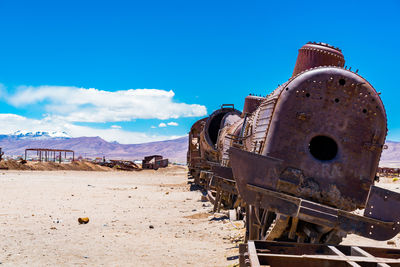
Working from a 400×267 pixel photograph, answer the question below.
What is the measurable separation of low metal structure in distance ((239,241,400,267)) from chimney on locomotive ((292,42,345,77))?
4222mm

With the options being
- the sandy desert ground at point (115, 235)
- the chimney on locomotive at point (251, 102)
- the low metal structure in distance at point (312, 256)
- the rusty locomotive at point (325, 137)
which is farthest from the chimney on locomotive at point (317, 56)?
the chimney on locomotive at point (251, 102)

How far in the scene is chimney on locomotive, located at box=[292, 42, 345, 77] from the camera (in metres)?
7.68

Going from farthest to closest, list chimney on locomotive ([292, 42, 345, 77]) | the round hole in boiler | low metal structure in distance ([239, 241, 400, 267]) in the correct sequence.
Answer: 1. chimney on locomotive ([292, 42, 345, 77])
2. the round hole in boiler
3. low metal structure in distance ([239, 241, 400, 267])

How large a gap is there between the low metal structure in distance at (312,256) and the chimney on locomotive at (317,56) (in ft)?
13.9

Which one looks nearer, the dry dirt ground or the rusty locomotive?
the rusty locomotive

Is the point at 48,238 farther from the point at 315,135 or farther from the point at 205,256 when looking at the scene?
the point at 315,135

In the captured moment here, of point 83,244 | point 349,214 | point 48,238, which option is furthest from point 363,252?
point 48,238

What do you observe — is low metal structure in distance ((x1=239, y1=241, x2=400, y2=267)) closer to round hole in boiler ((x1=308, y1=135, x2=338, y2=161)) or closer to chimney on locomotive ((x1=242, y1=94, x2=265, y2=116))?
round hole in boiler ((x1=308, y1=135, x2=338, y2=161))

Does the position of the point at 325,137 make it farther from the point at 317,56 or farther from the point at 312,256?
the point at 312,256

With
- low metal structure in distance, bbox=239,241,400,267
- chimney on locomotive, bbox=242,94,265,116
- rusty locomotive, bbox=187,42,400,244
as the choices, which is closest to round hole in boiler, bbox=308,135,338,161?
rusty locomotive, bbox=187,42,400,244

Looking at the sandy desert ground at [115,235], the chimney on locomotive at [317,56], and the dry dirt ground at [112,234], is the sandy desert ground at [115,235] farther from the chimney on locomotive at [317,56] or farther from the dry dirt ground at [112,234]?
the chimney on locomotive at [317,56]

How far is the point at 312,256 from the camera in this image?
12.2 feet

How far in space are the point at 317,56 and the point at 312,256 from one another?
4958mm

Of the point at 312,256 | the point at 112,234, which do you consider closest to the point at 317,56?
the point at 312,256
